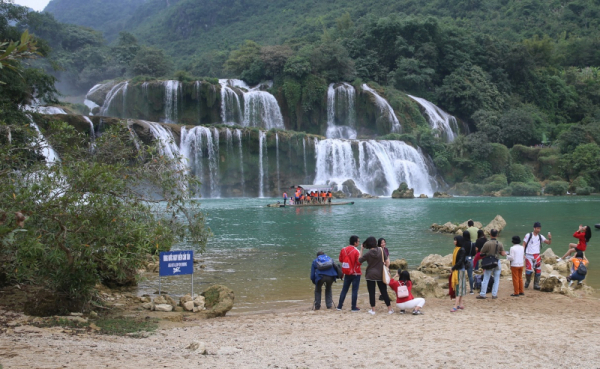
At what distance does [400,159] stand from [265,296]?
38956 millimetres

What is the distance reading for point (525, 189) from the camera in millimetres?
47031

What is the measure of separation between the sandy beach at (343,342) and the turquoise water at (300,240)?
230cm

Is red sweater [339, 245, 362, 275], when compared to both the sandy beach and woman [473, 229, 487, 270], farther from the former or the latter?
woman [473, 229, 487, 270]

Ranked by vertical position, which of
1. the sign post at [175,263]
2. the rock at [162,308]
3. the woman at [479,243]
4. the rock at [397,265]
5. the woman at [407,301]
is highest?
the woman at [479,243]

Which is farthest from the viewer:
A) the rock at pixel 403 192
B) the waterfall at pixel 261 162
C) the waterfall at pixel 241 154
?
the waterfall at pixel 261 162

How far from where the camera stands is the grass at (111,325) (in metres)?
6.63

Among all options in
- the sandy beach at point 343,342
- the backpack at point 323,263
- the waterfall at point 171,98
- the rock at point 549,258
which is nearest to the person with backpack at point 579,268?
the sandy beach at point 343,342

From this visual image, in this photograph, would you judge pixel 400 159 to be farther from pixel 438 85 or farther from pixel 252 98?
pixel 438 85

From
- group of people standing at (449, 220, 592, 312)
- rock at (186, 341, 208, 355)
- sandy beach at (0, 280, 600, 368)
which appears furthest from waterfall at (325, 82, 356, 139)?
rock at (186, 341, 208, 355)

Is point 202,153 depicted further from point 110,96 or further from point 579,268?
point 579,268

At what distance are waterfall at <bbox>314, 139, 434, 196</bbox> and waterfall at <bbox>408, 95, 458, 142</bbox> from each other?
37.7 ft

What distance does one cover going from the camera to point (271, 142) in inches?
1769

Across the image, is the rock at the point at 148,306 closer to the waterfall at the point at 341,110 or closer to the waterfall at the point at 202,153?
the waterfall at the point at 202,153

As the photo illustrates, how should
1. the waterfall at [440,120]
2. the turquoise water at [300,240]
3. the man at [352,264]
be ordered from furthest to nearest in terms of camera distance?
1. the waterfall at [440,120]
2. the turquoise water at [300,240]
3. the man at [352,264]
